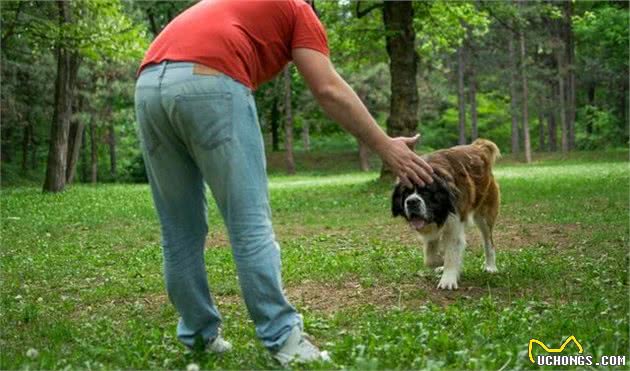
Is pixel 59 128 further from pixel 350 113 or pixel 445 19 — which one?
pixel 350 113

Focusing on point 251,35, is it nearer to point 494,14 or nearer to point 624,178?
point 624,178

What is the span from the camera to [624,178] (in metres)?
21.1

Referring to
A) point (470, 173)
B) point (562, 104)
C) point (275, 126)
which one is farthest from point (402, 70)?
point (275, 126)

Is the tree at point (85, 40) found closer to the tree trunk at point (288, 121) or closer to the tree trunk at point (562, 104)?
the tree trunk at point (288, 121)

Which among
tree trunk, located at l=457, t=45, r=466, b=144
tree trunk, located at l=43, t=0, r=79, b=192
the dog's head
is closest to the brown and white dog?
the dog's head

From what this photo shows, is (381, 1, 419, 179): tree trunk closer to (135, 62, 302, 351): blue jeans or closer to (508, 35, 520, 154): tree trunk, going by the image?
(135, 62, 302, 351): blue jeans

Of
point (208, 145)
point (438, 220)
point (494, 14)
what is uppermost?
point (494, 14)

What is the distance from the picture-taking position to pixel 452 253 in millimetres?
7082

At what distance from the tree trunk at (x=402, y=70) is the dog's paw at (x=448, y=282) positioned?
1339cm

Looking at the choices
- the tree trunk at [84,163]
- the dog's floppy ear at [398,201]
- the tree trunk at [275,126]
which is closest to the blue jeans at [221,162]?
the dog's floppy ear at [398,201]

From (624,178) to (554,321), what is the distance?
1742cm

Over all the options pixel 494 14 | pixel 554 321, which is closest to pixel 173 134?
pixel 554 321

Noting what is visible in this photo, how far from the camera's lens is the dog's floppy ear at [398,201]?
6750mm

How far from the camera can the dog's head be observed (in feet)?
21.5
